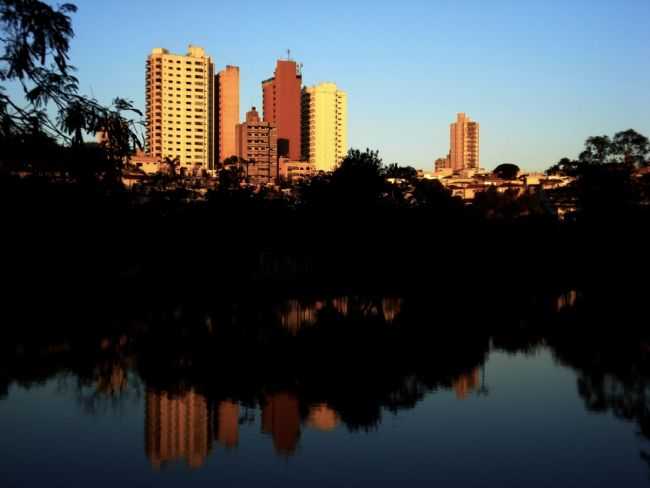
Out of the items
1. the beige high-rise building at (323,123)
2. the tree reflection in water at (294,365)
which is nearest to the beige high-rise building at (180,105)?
the beige high-rise building at (323,123)

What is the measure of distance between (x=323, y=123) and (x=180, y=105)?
30256 millimetres

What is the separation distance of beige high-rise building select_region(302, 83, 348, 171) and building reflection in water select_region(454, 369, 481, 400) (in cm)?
15520

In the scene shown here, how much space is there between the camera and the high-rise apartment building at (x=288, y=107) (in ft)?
566

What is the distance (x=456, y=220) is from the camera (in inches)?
1962

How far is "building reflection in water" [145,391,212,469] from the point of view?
1466cm

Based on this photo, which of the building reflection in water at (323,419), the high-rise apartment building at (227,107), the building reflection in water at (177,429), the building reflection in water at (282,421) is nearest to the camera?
the building reflection in water at (177,429)

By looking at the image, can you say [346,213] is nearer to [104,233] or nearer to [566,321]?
[566,321]

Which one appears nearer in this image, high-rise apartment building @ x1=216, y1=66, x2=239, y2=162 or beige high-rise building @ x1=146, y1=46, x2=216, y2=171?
beige high-rise building @ x1=146, y1=46, x2=216, y2=171

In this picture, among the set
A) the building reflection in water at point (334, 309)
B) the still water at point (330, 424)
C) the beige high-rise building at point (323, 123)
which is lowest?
the still water at point (330, 424)

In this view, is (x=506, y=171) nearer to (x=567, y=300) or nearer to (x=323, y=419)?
(x=567, y=300)

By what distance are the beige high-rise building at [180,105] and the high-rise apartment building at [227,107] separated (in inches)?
122

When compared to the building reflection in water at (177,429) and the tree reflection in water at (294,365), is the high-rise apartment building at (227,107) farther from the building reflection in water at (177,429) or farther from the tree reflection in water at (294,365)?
the building reflection in water at (177,429)

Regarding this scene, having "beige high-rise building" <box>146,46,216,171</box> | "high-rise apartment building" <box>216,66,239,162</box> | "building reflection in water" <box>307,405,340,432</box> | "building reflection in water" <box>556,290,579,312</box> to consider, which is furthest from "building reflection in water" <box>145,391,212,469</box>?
"high-rise apartment building" <box>216,66,239,162</box>

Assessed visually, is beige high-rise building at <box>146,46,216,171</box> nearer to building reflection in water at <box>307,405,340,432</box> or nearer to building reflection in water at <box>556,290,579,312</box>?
building reflection in water at <box>556,290,579,312</box>
